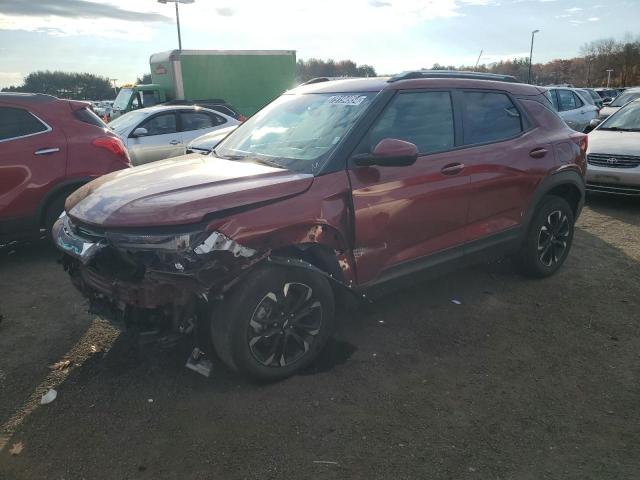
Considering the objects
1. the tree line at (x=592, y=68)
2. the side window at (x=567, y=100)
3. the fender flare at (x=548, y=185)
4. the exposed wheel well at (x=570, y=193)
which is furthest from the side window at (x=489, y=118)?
the tree line at (x=592, y=68)

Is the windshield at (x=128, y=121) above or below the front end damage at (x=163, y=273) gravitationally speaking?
above

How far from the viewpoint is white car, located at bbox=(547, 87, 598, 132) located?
1245 cm

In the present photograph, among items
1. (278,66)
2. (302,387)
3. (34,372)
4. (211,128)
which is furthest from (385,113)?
(278,66)

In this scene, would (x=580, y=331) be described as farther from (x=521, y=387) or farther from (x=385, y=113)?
(x=385, y=113)

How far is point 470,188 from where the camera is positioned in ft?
12.9

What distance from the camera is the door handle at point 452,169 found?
373 cm

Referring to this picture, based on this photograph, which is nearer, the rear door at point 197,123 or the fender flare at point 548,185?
the fender flare at point 548,185

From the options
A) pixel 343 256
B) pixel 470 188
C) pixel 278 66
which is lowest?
pixel 343 256

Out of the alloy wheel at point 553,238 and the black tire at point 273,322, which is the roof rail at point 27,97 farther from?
the alloy wheel at point 553,238

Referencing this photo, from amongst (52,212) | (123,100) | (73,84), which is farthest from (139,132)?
(73,84)

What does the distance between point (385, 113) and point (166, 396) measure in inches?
93.3

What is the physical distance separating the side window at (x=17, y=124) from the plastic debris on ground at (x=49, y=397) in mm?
3426

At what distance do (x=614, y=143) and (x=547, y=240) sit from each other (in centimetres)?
419

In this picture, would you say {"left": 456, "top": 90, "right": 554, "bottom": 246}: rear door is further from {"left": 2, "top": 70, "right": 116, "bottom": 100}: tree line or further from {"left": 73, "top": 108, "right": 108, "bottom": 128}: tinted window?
{"left": 2, "top": 70, "right": 116, "bottom": 100}: tree line
